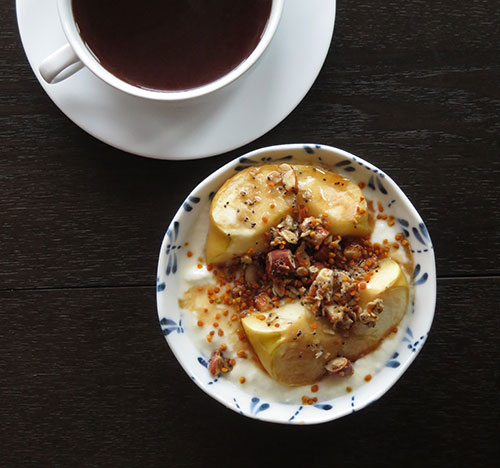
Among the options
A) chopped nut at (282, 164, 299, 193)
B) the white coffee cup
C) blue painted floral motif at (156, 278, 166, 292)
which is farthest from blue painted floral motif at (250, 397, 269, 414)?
the white coffee cup

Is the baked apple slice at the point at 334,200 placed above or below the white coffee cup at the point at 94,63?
below

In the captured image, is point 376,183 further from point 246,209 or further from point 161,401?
point 161,401

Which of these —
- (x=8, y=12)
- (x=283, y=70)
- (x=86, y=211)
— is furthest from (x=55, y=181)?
(x=283, y=70)

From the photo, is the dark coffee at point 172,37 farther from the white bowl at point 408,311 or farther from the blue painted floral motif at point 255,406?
the blue painted floral motif at point 255,406

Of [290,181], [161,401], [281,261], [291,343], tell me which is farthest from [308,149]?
[161,401]

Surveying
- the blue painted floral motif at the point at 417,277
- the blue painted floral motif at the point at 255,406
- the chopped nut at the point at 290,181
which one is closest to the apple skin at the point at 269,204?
the chopped nut at the point at 290,181

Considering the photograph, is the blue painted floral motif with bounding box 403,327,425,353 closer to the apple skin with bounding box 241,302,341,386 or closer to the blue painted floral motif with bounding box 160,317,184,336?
the apple skin with bounding box 241,302,341,386

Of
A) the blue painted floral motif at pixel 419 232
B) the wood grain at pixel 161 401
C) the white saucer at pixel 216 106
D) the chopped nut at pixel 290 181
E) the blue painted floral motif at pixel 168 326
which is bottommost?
the wood grain at pixel 161 401
